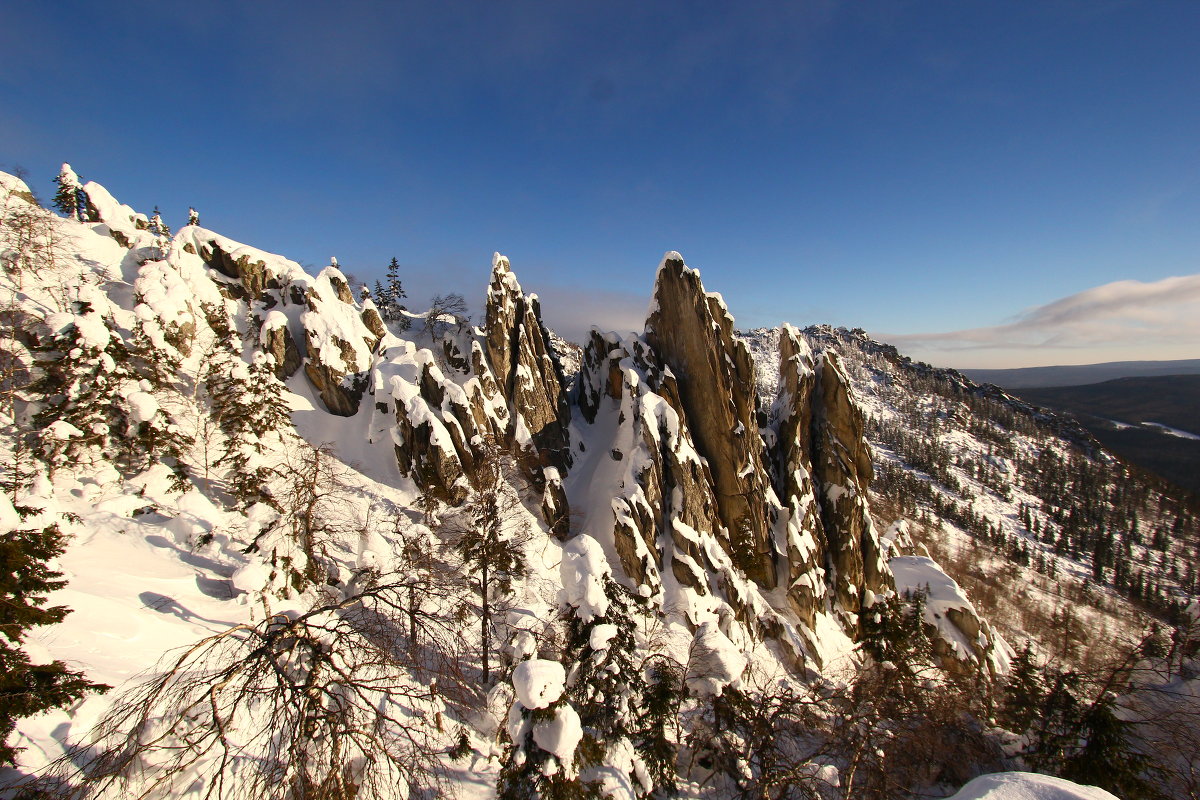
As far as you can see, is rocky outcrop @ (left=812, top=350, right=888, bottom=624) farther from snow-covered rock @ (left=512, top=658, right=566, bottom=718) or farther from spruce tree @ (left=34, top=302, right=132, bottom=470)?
spruce tree @ (left=34, top=302, right=132, bottom=470)

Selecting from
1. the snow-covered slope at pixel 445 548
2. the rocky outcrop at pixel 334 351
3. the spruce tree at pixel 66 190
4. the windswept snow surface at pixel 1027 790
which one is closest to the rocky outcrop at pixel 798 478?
the snow-covered slope at pixel 445 548

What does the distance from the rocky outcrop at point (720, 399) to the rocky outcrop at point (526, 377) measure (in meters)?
9.68

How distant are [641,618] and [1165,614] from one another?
142972 mm

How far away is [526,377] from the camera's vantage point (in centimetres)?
3378

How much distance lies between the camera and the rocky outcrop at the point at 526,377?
3241 centimetres

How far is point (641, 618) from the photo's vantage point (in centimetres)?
2452

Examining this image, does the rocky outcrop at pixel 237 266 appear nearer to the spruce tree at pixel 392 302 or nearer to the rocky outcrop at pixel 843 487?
the spruce tree at pixel 392 302

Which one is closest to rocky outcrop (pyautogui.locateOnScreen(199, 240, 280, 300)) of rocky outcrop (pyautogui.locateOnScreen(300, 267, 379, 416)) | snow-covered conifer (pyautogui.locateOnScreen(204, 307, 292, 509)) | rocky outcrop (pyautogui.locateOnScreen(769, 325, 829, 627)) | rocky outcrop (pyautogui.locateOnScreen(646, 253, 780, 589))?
rocky outcrop (pyautogui.locateOnScreen(300, 267, 379, 416))

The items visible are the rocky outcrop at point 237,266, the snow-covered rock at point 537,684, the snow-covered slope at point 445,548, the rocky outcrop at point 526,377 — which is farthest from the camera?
the rocky outcrop at point 237,266

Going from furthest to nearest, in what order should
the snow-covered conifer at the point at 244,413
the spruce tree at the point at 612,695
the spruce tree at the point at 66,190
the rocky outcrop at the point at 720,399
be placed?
the spruce tree at the point at 66,190, the rocky outcrop at the point at 720,399, the snow-covered conifer at the point at 244,413, the spruce tree at the point at 612,695

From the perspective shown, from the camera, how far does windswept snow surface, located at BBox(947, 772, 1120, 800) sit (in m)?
5.33

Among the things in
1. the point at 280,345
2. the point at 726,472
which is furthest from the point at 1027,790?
the point at 280,345

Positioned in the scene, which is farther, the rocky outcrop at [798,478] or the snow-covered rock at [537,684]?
the rocky outcrop at [798,478]

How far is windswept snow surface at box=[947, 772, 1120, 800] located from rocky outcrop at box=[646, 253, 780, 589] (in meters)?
26.2
